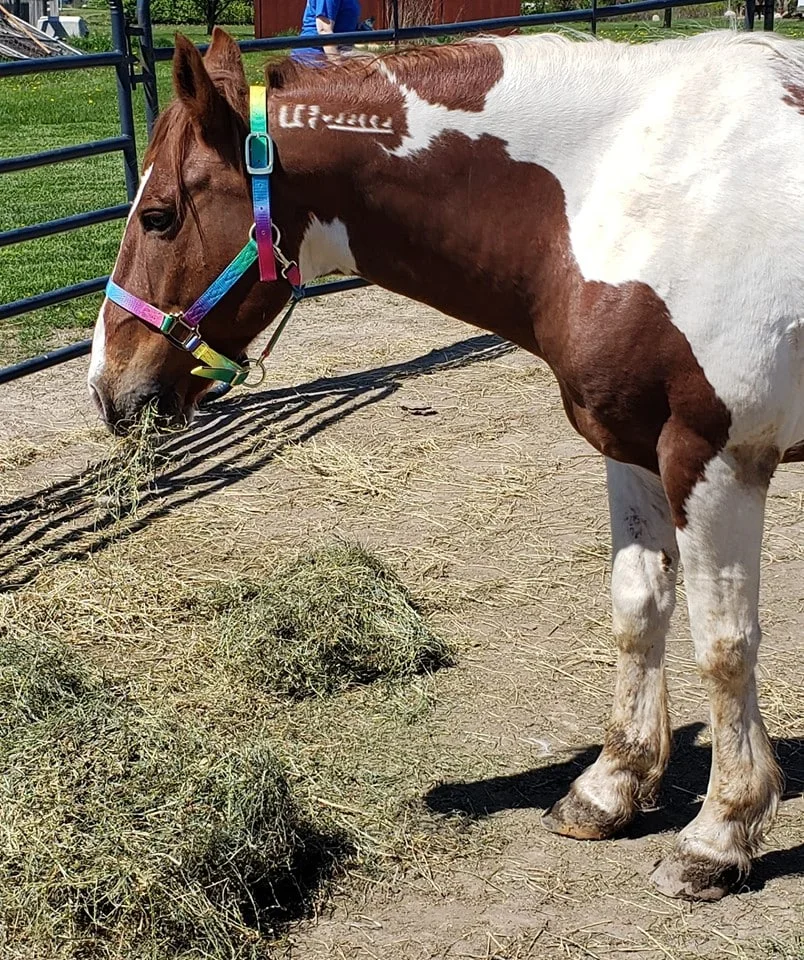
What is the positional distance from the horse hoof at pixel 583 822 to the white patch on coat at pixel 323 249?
1.37m

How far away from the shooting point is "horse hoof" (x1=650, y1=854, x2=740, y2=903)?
263cm

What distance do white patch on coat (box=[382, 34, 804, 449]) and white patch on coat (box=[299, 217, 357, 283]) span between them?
0.22 m

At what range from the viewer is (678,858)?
2674 millimetres

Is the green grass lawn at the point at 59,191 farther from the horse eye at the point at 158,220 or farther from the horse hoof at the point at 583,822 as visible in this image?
the horse hoof at the point at 583,822

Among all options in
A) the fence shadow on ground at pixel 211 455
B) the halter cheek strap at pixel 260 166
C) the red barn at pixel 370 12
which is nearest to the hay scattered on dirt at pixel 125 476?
the fence shadow on ground at pixel 211 455

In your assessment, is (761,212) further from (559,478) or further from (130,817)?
(559,478)

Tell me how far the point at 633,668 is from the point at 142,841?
121 centimetres

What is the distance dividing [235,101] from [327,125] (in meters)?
0.19

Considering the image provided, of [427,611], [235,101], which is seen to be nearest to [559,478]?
[427,611]

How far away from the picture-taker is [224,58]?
252 cm

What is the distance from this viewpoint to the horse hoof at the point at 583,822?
2855mm

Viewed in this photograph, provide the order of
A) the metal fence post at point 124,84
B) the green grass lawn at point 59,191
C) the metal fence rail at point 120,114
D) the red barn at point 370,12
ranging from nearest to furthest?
the metal fence rail at point 120,114 → the metal fence post at point 124,84 → the green grass lawn at point 59,191 → the red barn at point 370,12

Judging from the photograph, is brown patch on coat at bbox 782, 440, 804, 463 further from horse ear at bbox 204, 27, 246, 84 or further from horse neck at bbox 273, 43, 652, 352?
horse ear at bbox 204, 27, 246, 84

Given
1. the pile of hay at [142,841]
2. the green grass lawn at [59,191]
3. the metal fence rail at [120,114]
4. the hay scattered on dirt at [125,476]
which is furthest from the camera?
the green grass lawn at [59,191]
